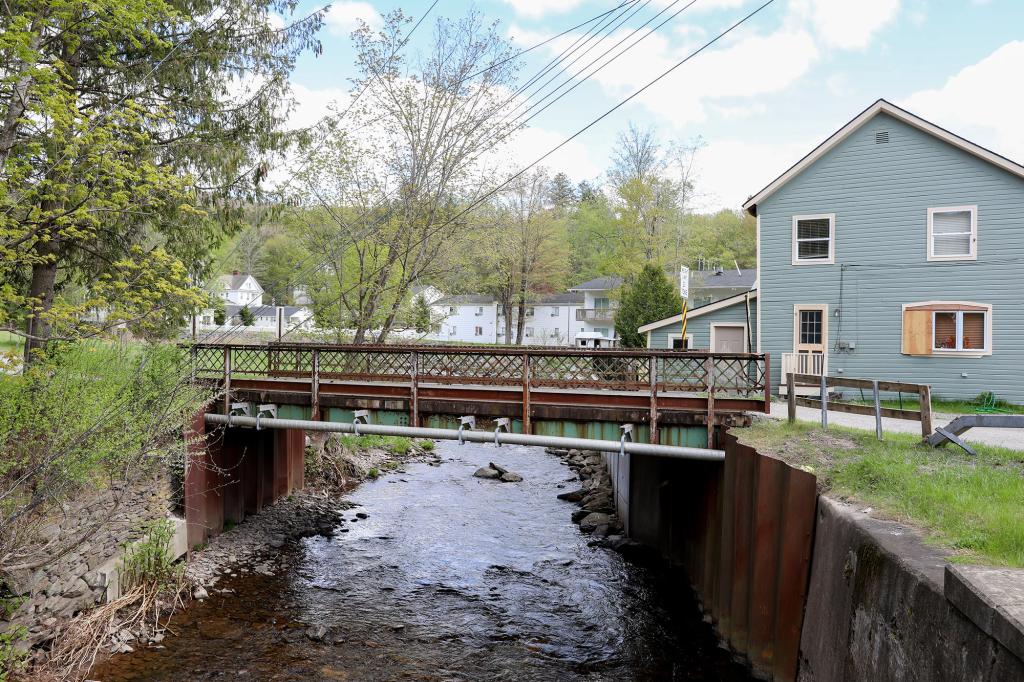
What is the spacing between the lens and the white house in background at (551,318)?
2334 inches

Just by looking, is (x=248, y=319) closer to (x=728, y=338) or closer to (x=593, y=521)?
(x=593, y=521)

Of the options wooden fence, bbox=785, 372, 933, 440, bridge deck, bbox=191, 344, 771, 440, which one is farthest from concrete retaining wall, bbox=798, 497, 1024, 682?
bridge deck, bbox=191, 344, 771, 440

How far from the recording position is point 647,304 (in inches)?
1271

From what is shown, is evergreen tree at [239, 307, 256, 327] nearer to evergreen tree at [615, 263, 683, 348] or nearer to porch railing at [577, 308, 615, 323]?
evergreen tree at [615, 263, 683, 348]

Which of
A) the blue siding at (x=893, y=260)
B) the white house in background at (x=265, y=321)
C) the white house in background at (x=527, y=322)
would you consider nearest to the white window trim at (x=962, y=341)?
the blue siding at (x=893, y=260)

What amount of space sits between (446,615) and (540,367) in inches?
182

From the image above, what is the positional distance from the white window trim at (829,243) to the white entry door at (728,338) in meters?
3.59

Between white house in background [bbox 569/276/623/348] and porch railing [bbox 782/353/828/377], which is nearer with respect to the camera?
porch railing [bbox 782/353/828/377]

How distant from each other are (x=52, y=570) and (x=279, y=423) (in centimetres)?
451

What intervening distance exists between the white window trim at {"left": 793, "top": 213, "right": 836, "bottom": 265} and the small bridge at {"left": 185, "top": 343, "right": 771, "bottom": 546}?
29.2 feet

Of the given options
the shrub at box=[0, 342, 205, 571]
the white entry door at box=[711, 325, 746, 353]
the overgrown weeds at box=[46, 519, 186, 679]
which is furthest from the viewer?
the white entry door at box=[711, 325, 746, 353]

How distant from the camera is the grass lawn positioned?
18.2 feet

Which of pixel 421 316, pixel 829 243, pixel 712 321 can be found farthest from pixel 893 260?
pixel 421 316

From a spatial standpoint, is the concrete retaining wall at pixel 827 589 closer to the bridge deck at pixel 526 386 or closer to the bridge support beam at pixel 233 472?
the bridge deck at pixel 526 386
